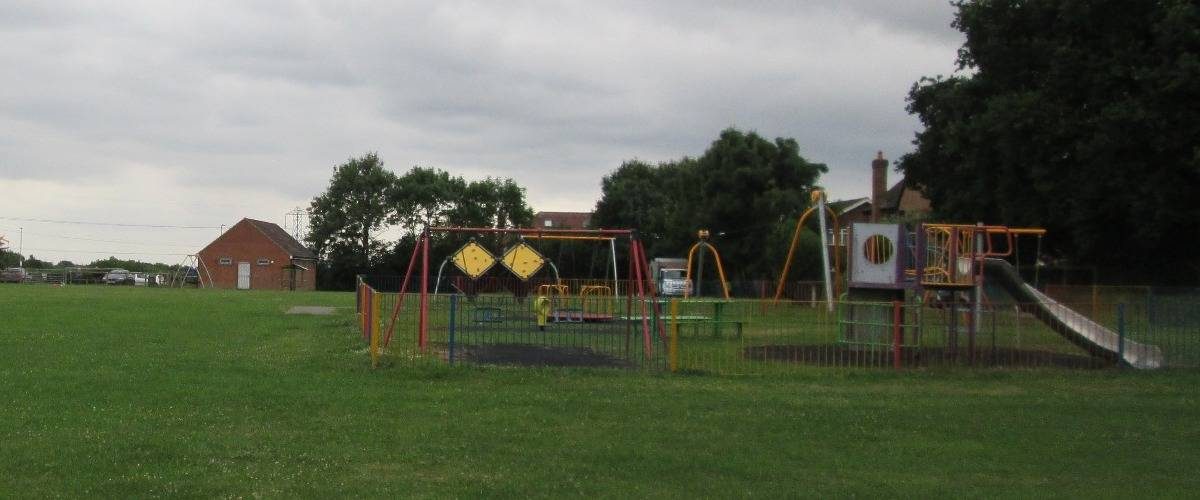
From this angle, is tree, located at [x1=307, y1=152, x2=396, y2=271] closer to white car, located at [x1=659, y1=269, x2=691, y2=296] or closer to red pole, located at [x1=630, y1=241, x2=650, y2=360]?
white car, located at [x1=659, y1=269, x2=691, y2=296]

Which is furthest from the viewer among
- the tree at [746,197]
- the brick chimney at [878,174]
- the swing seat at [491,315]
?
the brick chimney at [878,174]

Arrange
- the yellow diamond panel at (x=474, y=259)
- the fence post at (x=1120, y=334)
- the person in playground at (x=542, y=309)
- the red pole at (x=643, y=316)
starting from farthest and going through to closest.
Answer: the yellow diamond panel at (x=474, y=259) < the person in playground at (x=542, y=309) < the fence post at (x=1120, y=334) < the red pole at (x=643, y=316)

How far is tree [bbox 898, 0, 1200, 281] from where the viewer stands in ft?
109

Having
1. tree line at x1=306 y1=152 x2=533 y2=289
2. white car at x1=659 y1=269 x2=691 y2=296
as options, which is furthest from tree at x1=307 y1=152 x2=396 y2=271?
white car at x1=659 y1=269 x2=691 y2=296

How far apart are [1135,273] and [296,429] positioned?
37101 millimetres

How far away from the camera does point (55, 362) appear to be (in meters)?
16.6

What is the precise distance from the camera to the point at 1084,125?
35.3 meters

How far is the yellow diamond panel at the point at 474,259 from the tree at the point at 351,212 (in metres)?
59.2

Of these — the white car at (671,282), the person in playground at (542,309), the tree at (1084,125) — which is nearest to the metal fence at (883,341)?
the person in playground at (542,309)

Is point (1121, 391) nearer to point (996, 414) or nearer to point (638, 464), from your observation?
point (996, 414)

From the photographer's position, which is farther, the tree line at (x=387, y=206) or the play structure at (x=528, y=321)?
the tree line at (x=387, y=206)

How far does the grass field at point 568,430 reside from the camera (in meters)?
8.70

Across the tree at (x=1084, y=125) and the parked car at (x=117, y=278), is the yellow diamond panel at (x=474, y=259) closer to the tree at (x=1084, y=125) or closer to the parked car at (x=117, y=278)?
the tree at (x=1084, y=125)

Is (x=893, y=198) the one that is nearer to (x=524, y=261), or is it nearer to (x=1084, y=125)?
(x=1084, y=125)
